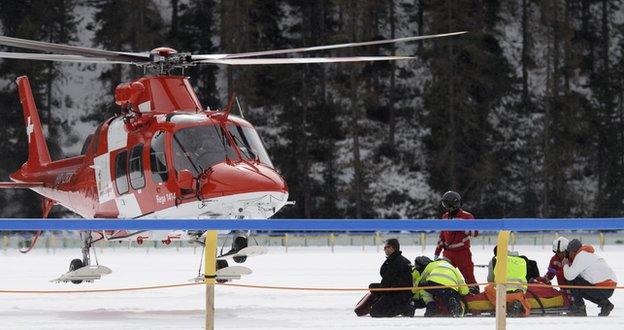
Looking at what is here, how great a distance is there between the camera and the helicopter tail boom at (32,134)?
18.3 m

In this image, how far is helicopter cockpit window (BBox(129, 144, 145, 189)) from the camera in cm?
1474

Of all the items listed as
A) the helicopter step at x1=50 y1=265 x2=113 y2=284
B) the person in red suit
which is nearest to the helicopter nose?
the helicopter step at x1=50 y1=265 x2=113 y2=284

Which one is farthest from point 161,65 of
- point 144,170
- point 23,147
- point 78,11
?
point 78,11

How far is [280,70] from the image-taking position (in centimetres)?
5553

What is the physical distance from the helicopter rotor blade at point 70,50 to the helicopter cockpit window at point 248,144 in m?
1.65

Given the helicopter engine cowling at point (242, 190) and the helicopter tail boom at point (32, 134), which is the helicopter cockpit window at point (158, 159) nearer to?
the helicopter engine cowling at point (242, 190)

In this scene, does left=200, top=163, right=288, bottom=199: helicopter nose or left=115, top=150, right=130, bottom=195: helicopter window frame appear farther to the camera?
left=115, top=150, right=130, bottom=195: helicopter window frame

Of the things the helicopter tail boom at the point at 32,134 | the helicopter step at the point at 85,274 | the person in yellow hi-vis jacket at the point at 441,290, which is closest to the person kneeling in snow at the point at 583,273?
the person in yellow hi-vis jacket at the point at 441,290

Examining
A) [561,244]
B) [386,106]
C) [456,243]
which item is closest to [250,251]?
[456,243]

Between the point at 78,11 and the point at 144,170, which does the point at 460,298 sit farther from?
the point at 78,11

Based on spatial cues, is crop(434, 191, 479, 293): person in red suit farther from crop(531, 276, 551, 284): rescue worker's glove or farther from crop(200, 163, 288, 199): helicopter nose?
crop(200, 163, 288, 199): helicopter nose

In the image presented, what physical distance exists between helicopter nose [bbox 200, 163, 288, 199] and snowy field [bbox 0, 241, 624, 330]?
1491 millimetres

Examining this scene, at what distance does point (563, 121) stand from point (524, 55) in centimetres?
727

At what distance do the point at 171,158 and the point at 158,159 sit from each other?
29 cm
